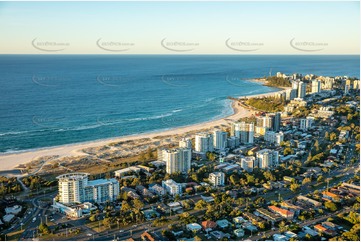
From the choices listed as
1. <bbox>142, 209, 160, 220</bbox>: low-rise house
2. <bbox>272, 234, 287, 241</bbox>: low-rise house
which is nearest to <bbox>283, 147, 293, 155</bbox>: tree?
<bbox>272, 234, 287, 241</bbox>: low-rise house

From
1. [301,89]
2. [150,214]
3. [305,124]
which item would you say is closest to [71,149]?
[150,214]

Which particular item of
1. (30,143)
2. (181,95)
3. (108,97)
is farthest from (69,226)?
(181,95)

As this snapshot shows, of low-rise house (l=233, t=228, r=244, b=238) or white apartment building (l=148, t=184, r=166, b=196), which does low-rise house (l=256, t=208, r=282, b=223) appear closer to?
low-rise house (l=233, t=228, r=244, b=238)

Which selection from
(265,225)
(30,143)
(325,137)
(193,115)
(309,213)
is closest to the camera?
(265,225)

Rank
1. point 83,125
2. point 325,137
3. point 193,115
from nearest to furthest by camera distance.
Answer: point 325,137 → point 83,125 → point 193,115

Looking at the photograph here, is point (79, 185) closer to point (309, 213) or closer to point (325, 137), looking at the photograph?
point (309, 213)

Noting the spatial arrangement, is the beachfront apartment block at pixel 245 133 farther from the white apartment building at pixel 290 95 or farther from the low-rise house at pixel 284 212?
the white apartment building at pixel 290 95

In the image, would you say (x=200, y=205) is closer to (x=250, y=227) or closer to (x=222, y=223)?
(x=222, y=223)
